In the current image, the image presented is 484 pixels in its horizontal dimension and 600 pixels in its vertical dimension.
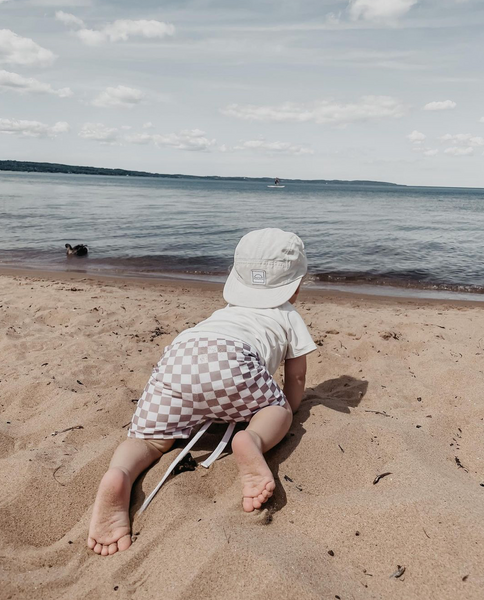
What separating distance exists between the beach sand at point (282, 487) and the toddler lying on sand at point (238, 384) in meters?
0.11

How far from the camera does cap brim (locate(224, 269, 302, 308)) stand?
10.0 feet

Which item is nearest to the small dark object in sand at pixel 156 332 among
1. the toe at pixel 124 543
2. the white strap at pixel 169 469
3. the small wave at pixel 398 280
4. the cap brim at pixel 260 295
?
the cap brim at pixel 260 295

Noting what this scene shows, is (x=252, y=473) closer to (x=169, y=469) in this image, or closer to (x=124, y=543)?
(x=169, y=469)

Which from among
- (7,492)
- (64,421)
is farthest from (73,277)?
(7,492)

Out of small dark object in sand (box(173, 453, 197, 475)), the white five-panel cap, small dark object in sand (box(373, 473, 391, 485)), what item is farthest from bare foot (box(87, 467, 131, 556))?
the white five-panel cap

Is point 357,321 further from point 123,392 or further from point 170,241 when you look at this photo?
point 170,241

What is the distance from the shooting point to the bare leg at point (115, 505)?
6.70 feet

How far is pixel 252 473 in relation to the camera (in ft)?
7.30

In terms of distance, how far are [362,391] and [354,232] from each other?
1481cm

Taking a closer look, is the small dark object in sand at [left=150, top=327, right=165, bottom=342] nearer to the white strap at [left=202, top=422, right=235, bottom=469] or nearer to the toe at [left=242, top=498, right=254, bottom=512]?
the white strap at [left=202, top=422, right=235, bottom=469]

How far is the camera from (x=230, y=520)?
2.06 m

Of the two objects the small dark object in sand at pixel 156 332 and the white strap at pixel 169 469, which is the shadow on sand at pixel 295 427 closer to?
the white strap at pixel 169 469

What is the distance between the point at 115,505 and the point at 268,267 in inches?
64.1

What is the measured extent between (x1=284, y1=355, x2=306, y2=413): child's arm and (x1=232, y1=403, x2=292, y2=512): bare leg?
1.43 feet
